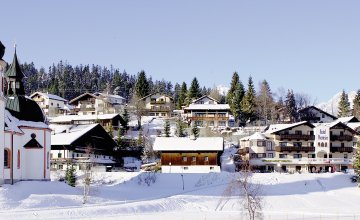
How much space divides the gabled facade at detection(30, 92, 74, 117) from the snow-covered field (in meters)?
72.1

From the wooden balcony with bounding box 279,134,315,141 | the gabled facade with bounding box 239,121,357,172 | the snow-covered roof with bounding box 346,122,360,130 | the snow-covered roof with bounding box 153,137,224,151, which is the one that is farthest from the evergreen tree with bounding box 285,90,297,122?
the snow-covered roof with bounding box 153,137,224,151

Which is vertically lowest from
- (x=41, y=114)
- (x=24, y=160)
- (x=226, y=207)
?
(x=226, y=207)

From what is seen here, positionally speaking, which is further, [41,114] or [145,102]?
[145,102]

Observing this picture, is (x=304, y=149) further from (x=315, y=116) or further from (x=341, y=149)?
(x=315, y=116)

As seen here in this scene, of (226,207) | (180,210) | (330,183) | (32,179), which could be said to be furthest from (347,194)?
(32,179)

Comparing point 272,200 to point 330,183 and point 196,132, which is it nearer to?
point 330,183

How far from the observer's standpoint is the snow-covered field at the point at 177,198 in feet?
145

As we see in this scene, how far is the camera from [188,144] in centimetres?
7488

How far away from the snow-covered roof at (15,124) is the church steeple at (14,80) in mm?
3112

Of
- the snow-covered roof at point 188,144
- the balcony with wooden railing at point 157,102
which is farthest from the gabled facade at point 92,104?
the snow-covered roof at point 188,144

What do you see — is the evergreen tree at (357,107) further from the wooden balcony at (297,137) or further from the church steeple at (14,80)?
the church steeple at (14,80)

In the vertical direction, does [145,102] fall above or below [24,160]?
above

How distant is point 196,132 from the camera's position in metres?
90.2

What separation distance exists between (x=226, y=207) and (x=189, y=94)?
79.8 metres
